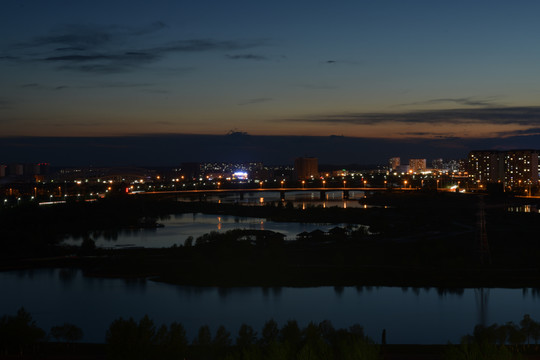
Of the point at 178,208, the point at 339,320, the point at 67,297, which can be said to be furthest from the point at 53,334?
the point at 178,208

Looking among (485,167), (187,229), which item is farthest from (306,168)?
(187,229)

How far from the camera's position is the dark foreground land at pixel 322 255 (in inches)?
548

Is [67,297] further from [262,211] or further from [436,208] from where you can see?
[436,208]

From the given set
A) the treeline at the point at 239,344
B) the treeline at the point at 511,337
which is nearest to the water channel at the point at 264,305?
the treeline at the point at 511,337

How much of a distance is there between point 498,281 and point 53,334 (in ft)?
29.7

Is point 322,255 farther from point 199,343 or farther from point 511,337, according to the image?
point 199,343

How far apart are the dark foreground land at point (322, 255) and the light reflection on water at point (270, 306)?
68cm

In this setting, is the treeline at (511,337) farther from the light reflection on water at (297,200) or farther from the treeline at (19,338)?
the light reflection on water at (297,200)

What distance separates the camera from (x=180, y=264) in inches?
603

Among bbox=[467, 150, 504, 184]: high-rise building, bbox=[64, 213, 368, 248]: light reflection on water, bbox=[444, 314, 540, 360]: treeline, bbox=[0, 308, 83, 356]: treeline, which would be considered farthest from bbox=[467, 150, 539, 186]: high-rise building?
bbox=[0, 308, 83, 356]: treeline

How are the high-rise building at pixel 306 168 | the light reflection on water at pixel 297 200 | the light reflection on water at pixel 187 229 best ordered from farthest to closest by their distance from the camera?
the high-rise building at pixel 306 168
the light reflection on water at pixel 297 200
the light reflection on water at pixel 187 229

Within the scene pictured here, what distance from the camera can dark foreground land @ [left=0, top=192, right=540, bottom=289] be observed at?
13917 millimetres

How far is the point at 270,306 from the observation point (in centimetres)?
1183

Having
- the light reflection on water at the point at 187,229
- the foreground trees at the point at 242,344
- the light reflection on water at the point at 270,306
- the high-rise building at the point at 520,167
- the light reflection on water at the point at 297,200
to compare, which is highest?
the high-rise building at the point at 520,167
